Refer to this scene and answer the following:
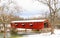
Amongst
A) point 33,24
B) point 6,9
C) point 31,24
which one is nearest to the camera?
point 6,9

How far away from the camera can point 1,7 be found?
6.90m

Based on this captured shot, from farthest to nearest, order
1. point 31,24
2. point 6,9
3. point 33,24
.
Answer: point 31,24, point 33,24, point 6,9

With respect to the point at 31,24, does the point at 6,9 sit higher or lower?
higher

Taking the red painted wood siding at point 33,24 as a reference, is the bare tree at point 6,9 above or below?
above

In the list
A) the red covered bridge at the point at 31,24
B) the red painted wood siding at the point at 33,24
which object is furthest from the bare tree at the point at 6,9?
the red painted wood siding at the point at 33,24

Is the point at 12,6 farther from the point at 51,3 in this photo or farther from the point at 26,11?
the point at 51,3

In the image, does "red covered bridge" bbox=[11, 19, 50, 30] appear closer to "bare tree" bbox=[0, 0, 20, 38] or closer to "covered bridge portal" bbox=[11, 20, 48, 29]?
"covered bridge portal" bbox=[11, 20, 48, 29]

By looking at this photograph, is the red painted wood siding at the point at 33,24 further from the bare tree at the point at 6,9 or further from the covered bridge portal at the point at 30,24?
the bare tree at the point at 6,9

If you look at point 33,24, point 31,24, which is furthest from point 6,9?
point 31,24

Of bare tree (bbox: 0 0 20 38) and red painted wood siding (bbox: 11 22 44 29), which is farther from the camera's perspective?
red painted wood siding (bbox: 11 22 44 29)

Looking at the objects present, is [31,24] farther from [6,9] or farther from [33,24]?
[6,9]

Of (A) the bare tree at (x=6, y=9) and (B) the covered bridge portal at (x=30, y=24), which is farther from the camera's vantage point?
(B) the covered bridge portal at (x=30, y=24)

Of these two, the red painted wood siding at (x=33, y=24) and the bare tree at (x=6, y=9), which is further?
the red painted wood siding at (x=33, y=24)

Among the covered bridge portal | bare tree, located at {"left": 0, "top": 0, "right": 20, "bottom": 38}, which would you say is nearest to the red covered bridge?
the covered bridge portal
